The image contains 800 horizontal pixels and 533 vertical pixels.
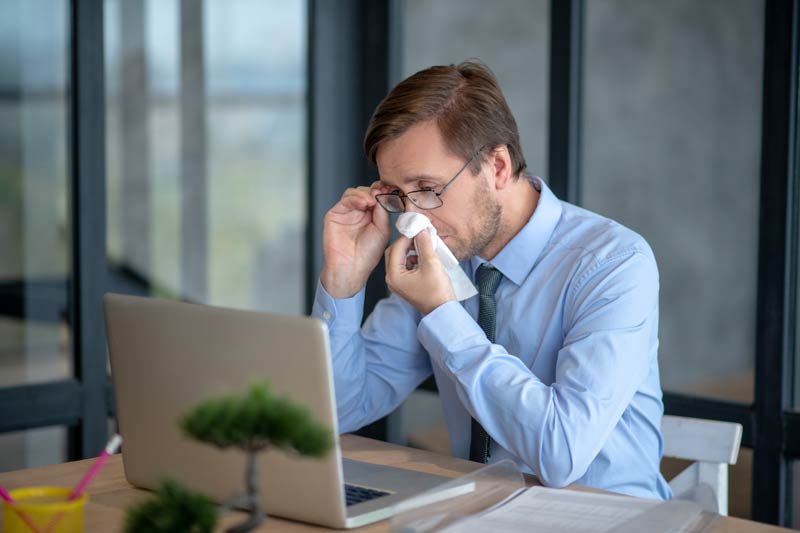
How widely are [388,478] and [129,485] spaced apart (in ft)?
1.32

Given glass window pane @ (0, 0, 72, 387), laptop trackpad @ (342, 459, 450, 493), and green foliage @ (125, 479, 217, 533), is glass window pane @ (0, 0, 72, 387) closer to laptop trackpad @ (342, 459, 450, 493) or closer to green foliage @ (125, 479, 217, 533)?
laptop trackpad @ (342, 459, 450, 493)

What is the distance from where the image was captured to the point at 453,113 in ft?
6.27

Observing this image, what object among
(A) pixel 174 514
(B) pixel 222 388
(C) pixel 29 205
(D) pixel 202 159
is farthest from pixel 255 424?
(D) pixel 202 159

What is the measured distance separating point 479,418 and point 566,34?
1.39 metres

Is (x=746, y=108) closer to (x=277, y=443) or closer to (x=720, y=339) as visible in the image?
(x=720, y=339)

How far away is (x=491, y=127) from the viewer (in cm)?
195

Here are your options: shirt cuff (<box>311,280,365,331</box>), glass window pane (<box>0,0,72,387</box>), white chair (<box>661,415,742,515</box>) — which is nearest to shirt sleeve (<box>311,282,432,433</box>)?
shirt cuff (<box>311,280,365,331</box>)

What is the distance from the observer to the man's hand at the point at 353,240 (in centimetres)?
199

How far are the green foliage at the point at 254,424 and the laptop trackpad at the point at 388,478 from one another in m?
0.64

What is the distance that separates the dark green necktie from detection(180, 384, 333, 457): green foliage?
1.06 meters

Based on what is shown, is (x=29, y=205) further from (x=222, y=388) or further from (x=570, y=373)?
(x=222, y=388)

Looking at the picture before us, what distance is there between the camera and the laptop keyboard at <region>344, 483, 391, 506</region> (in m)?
1.30

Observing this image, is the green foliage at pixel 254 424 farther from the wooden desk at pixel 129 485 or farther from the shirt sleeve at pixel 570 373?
the shirt sleeve at pixel 570 373

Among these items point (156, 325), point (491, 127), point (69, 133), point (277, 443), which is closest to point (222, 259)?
point (69, 133)
